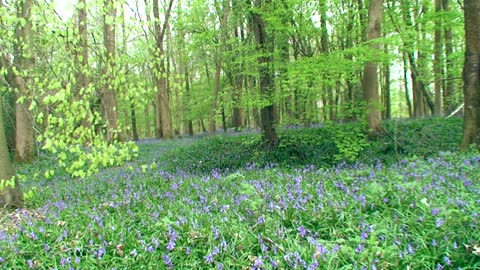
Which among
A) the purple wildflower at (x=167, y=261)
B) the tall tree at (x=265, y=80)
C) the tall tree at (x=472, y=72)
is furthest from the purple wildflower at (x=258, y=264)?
the tall tree at (x=265, y=80)

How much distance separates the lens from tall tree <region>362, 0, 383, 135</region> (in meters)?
9.95

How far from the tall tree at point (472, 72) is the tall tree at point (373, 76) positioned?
358 cm

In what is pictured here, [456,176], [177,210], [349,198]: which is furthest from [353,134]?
[177,210]

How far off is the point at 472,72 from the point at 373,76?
423 centimetres

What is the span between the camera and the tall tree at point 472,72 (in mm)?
6199

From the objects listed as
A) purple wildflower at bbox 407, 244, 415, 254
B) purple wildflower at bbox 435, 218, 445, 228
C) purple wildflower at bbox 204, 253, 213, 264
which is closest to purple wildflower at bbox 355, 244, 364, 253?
purple wildflower at bbox 407, 244, 415, 254

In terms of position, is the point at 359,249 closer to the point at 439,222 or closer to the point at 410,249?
the point at 410,249

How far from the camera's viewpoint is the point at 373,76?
10.4 meters

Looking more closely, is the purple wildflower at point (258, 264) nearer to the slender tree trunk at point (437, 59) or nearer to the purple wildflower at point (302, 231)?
the purple wildflower at point (302, 231)

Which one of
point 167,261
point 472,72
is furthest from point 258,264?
point 472,72

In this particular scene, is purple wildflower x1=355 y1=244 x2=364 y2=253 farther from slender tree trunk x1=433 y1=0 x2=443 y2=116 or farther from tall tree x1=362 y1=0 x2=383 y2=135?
slender tree trunk x1=433 y1=0 x2=443 y2=116

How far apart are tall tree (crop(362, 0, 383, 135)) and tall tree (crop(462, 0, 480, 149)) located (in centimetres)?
358

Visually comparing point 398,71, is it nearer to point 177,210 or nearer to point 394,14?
point 394,14

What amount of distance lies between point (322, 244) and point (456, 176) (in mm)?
2530
